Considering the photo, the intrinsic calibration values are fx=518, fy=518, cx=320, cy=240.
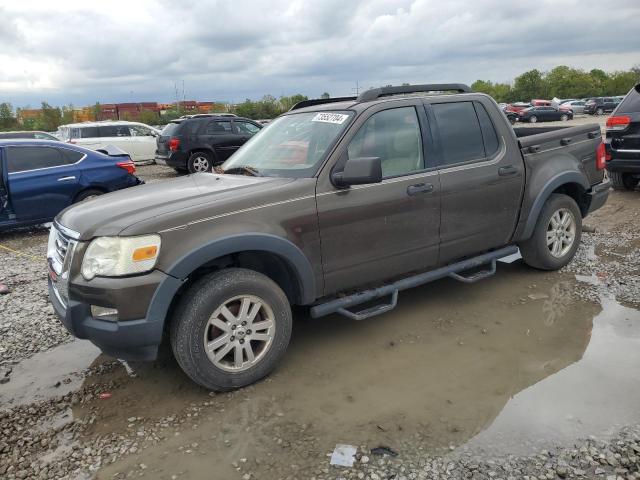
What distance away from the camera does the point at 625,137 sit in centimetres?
808

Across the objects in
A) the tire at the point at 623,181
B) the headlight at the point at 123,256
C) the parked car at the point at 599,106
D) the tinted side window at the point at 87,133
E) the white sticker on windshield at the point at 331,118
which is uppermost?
the parked car at the point at 599,106

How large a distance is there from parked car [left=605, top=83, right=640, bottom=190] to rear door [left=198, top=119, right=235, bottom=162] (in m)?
9.58

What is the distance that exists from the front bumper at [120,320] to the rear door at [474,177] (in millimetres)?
2344

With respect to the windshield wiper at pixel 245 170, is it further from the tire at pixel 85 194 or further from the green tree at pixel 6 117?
the green tree at pixel 6 117

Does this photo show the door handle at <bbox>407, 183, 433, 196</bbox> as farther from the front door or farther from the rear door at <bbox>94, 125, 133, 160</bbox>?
the rear door at <bbox>94, 125, 133, 160</bbox>

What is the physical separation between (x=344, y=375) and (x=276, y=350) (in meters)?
0.51

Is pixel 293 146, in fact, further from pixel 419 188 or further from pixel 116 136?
pixel 116 136

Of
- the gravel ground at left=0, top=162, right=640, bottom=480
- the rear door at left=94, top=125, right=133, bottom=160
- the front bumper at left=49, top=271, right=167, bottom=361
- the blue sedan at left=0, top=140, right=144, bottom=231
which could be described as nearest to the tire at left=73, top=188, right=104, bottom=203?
the blue sedan at left=0, top=140, right=144, bottom=231

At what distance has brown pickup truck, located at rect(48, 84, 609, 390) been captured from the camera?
3.06 meters

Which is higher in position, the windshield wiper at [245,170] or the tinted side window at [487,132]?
the tinted side window at [487,132]

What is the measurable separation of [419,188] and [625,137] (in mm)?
5825

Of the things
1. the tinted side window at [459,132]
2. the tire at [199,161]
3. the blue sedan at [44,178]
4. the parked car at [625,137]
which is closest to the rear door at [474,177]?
the tinted side window at [459,132]

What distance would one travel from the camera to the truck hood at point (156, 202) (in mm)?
3127

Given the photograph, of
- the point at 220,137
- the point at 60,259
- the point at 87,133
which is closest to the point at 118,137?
the point at 87,133
